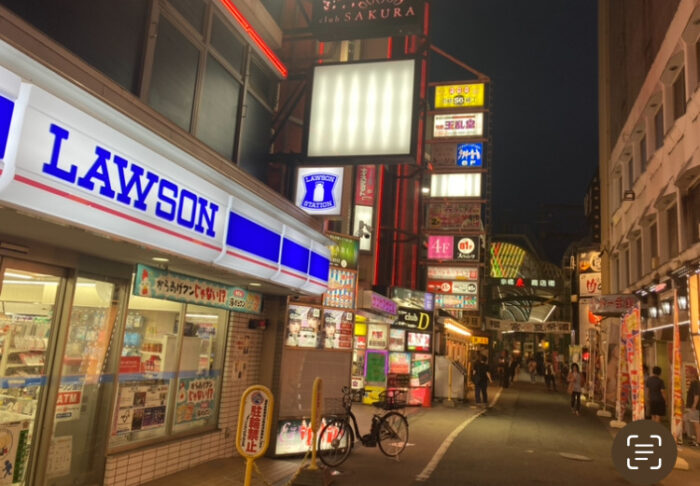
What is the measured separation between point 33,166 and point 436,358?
21564 millimetres

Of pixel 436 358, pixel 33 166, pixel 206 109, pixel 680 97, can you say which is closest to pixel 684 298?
pixel 680 97

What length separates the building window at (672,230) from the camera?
17.5 metres

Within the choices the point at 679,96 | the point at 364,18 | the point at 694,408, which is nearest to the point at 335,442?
the point at 364,18

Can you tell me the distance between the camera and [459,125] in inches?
1024

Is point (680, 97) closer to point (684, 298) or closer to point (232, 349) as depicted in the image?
point (684, 298)

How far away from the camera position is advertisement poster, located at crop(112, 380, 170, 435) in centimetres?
784

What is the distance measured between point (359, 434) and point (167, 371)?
461 centimetres

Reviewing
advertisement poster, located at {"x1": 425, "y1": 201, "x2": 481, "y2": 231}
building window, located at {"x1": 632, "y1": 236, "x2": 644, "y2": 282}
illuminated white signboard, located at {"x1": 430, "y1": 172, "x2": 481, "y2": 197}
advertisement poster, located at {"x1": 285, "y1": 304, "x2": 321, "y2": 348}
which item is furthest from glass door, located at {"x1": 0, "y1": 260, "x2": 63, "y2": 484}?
building window, located at {"x1": 632, "y1": 236, "x2": 644, "y2": 282}

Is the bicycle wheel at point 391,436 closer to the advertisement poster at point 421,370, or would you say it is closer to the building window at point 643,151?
the advertisement poster at point 421,370

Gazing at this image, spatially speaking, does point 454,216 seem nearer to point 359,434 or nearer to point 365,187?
point 365,187

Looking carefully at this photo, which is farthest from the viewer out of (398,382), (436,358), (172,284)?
(436,358)

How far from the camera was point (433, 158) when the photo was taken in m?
26.3

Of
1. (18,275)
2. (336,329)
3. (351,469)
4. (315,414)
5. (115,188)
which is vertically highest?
(115,188)

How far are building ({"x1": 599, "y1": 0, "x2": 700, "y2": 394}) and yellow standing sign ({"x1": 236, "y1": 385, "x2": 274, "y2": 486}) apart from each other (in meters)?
10.9
